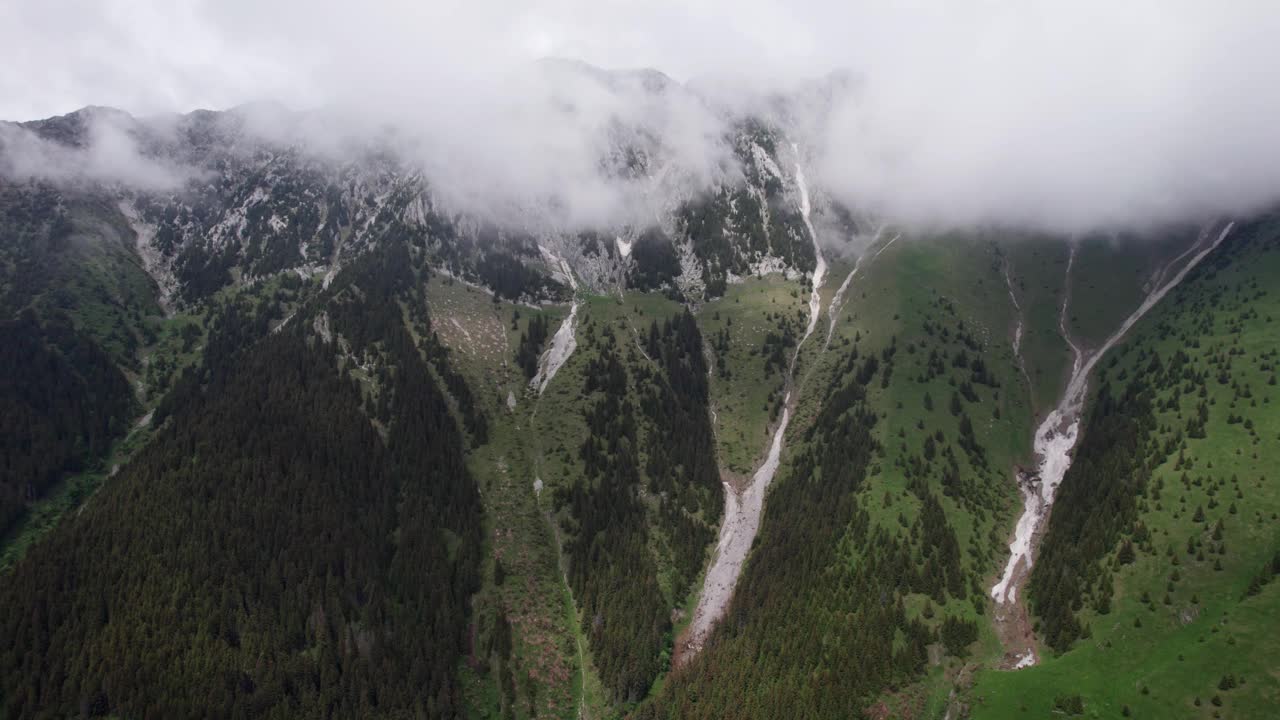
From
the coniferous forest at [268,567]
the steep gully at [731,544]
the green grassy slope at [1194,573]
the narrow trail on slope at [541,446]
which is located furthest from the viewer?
the steep gully at [731,544]

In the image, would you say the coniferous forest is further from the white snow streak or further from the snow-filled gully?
the white snow streak

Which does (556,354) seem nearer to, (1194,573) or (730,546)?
(730,546)

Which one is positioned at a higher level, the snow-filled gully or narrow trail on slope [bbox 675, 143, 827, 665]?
the snow-filled gully

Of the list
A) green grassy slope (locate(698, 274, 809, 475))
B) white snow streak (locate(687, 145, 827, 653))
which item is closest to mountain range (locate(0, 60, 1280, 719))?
white snow streak (locate(687, 145, 827, 653))

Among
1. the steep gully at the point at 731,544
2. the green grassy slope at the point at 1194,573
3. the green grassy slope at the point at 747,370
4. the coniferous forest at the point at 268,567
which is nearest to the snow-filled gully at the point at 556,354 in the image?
the coniferous forest at the point at 268,567

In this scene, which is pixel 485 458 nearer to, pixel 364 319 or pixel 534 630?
pixel 534 630

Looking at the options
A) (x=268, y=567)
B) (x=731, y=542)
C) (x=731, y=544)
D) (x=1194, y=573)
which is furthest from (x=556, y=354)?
(x=1194, y=573)

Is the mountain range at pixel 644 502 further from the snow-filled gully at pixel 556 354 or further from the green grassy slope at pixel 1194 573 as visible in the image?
the snow-filled gully at pixel 556 354
